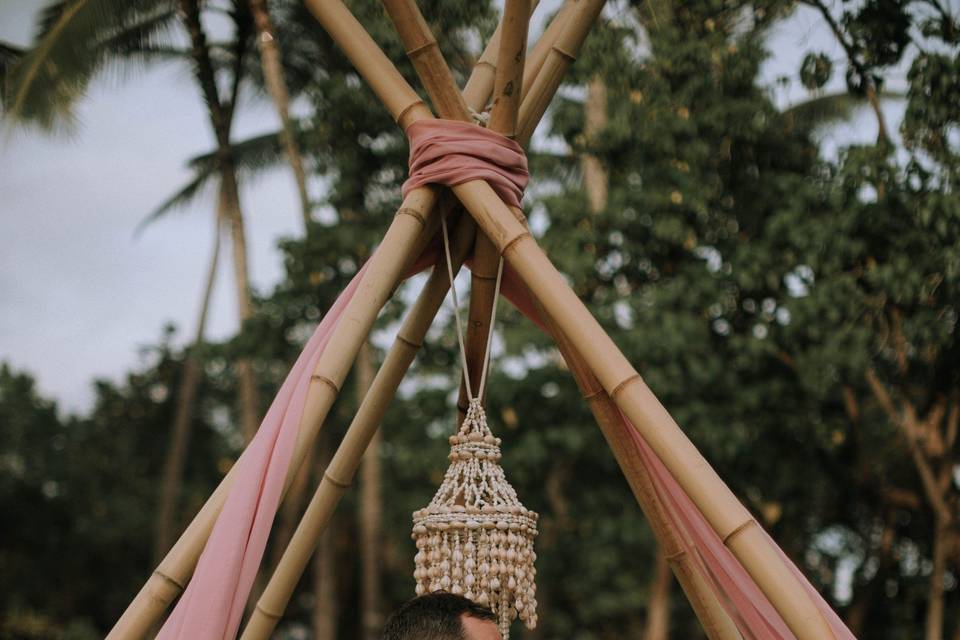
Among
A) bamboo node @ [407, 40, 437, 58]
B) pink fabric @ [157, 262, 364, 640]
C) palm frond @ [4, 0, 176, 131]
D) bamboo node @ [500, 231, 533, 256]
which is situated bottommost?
pink fabric @ [157, 262, 364, 640]

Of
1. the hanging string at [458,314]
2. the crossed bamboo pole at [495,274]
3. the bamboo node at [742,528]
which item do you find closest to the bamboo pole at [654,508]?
the crossed bamboo pole at [495,274]

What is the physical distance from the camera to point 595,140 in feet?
30.9

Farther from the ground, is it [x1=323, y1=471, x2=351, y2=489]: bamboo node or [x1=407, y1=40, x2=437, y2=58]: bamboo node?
[x1=407, y1=40, x2=437, y2=58]: bamboo node

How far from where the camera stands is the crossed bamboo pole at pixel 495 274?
3641 mm

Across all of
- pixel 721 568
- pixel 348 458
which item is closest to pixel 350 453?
pixel 348 458

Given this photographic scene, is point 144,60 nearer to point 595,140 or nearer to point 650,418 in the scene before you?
point 595,140

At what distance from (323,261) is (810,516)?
7.33m

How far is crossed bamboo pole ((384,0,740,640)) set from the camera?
3641 millimetres

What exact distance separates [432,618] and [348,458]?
73.1 inches

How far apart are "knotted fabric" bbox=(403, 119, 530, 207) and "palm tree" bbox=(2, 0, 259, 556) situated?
8.18 feet

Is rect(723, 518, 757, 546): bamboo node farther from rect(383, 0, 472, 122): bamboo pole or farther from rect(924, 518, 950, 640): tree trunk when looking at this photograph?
rect(924, 518, 950, 640): tree trunk

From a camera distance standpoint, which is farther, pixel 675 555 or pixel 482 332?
pixel 482 332

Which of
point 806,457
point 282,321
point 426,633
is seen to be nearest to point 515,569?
point 426,633

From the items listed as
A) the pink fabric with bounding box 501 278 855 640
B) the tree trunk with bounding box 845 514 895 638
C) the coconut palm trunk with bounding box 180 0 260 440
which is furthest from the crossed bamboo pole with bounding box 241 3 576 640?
the tree trunk with bounding box 845 514 895 638
